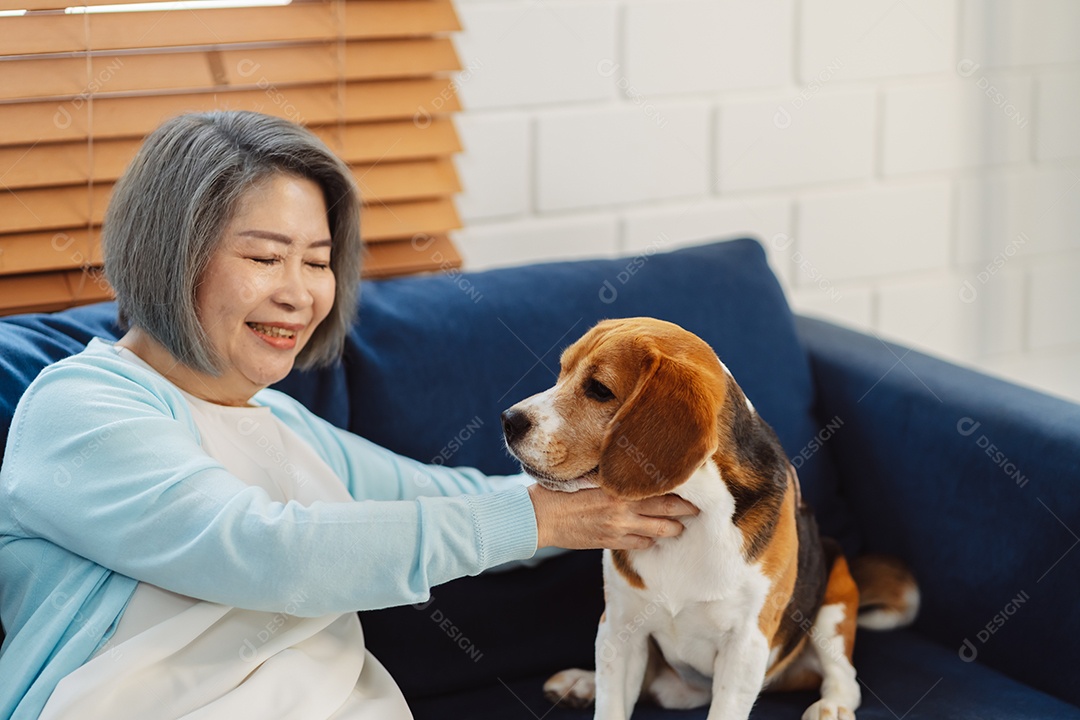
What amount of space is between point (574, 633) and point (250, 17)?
49.4 inches

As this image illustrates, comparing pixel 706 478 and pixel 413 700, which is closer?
pixel 706 478

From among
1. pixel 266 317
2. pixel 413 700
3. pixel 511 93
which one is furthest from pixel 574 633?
pixel 511 93

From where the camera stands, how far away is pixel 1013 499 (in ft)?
6.03

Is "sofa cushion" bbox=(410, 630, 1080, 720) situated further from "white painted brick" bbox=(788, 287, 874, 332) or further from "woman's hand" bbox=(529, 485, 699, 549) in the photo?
"white painted brick" bbox=(788, 287, 874, 332)

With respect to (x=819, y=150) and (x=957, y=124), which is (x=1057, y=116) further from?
(x=819, y=150)

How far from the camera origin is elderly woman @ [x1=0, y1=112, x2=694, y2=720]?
1.33m

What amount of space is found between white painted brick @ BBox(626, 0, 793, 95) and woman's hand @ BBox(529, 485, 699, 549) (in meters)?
1.28

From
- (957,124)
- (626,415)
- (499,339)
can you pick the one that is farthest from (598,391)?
(957,124)

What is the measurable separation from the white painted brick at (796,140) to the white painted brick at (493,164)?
0.50m

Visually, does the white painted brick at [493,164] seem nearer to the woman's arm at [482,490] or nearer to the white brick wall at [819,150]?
the white brick wall at [819,150]

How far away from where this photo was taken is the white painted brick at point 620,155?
2424 mm

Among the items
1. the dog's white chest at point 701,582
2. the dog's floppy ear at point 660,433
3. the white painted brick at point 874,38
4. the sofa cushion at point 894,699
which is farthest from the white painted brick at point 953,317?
the dog's floppy ear at point 660,433

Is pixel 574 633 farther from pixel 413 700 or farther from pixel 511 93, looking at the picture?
pixel 511 93

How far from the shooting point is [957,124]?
2820mm
